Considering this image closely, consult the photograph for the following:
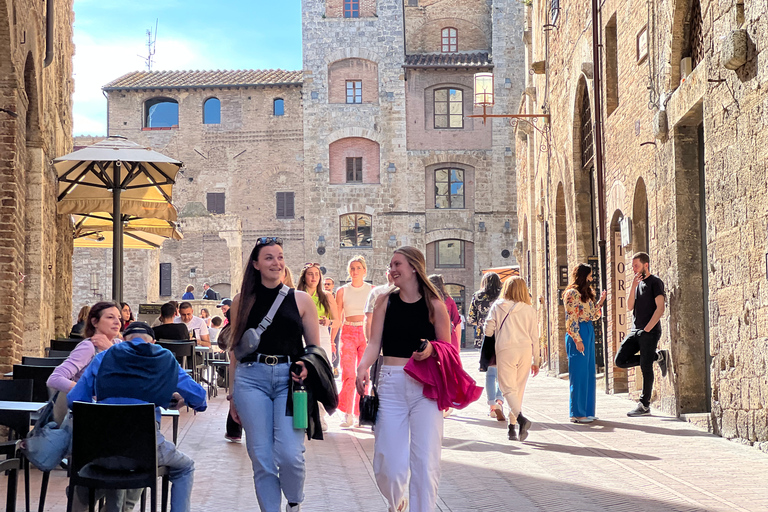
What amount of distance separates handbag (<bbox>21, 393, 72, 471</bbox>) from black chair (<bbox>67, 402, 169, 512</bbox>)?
0.30 metres

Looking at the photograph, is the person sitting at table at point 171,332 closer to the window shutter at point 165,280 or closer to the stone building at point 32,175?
the stone building at point 32,175

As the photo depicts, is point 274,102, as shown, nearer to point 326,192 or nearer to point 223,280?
point 326,192

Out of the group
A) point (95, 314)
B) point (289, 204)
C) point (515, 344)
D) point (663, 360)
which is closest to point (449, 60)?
point (289, 204)

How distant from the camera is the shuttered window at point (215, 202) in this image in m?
41.0

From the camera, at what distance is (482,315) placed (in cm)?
1244

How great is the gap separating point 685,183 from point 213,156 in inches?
1276

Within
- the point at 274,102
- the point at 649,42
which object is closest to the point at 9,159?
the point at 649,42

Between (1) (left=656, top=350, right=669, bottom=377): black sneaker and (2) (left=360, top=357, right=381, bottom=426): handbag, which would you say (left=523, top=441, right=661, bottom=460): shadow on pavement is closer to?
(1) (left=656, top=350, right=669, bottom=377): black sneaker

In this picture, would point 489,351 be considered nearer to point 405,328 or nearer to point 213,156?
point 405,328

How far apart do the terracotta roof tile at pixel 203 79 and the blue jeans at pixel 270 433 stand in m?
35.2

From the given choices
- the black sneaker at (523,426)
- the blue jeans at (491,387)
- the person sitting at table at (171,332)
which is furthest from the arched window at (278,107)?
the black sneaker at (523,426)

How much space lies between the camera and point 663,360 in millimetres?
11070

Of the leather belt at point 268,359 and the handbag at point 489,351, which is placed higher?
the leather belt at point 268,359

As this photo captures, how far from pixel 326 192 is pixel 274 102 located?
16.0 ft
